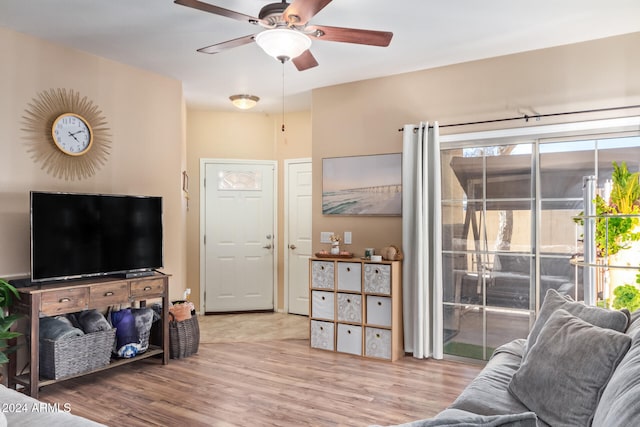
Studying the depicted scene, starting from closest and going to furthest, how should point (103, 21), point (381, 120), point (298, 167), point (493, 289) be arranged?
point (103, 21), point (493, 289), point (381, 120), point (298, 167)

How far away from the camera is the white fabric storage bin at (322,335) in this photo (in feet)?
14.6

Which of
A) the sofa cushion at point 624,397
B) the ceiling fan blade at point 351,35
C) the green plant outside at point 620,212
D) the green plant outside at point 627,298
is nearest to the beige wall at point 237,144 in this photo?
the ceiling fan blade at point 351,35

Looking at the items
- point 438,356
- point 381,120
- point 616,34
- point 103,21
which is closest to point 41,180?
point 103,21

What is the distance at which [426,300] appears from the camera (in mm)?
4164

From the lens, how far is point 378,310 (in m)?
4.22

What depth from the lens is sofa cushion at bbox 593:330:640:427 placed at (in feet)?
3.65

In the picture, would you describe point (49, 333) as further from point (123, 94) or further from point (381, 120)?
point (381, 120)

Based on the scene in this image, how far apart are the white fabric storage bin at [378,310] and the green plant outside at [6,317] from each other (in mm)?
2761

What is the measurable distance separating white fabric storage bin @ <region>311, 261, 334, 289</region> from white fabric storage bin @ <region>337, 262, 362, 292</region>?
98 millimetres

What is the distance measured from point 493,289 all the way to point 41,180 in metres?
3.89

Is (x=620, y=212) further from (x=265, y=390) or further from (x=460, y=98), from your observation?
(x=265, y=390)

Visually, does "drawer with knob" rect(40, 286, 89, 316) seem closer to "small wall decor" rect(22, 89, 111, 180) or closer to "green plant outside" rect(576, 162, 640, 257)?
"small wall decor" rect(22, 89, 111, 180)

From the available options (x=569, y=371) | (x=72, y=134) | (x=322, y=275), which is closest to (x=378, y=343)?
(x=322, y=275)

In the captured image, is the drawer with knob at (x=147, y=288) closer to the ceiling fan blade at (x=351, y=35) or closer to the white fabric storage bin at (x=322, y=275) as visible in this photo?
the white fabric storage bin at (x=322, y=275)
